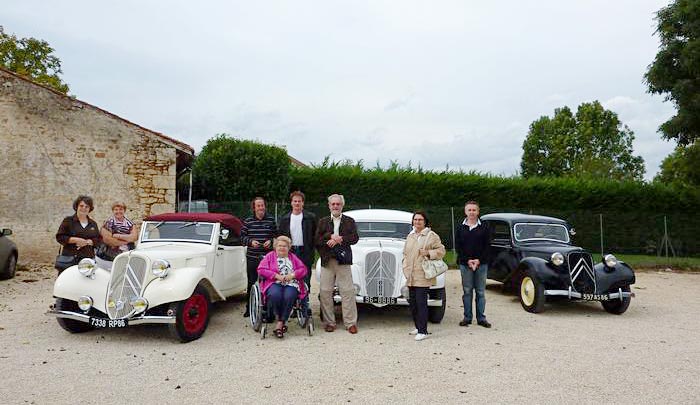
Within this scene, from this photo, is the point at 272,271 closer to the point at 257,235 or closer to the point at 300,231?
the point at 300,231

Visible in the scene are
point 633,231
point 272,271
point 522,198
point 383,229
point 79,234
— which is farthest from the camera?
point 522,198

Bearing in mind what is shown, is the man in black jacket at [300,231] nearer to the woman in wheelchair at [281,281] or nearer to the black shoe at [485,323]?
the woman in wheelchair at [281,281]

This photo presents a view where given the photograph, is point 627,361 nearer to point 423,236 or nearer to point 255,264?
point 423,236

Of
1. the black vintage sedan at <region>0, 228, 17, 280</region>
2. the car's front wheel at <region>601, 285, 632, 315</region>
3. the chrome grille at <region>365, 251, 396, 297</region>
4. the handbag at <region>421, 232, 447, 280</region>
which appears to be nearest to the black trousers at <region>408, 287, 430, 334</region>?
the handbag at <region>421, 232, 447, 280</region>

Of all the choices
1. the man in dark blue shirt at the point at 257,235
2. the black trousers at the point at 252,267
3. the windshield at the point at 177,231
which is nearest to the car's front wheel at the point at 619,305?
the man in dark blue shirt at the point at 257,235

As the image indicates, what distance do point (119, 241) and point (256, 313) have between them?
7.74 ft

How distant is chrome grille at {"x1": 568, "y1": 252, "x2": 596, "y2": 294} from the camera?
8211 millimetres

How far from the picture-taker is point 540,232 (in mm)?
10039

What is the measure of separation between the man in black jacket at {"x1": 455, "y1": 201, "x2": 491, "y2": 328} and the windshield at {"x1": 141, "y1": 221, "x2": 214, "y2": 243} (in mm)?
3655

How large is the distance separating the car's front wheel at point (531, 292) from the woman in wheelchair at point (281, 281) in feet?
12.6

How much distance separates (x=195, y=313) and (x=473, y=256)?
3.75 meters

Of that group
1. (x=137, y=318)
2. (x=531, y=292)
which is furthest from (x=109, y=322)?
(x=531, y=292)

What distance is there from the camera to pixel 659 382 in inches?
194

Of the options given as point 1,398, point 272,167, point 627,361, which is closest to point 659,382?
point 627,361
